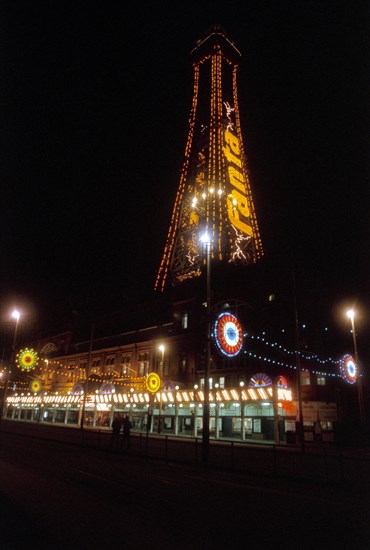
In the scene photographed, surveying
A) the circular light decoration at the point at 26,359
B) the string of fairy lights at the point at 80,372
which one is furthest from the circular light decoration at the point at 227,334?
the circular light decoration at the point at 26,359

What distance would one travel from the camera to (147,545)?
20.7ft

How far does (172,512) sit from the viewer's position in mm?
8438

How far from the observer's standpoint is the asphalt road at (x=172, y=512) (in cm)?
659

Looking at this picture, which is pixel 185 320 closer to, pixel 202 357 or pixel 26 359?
pixel 202 357

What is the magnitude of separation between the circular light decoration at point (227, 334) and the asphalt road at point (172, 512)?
6.71 m

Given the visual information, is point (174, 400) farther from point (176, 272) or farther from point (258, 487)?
point (258, 487)

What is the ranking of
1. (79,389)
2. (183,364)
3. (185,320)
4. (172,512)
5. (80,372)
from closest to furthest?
(172,512)
(183,364)
(185,320)
(79,389)
(80,372)

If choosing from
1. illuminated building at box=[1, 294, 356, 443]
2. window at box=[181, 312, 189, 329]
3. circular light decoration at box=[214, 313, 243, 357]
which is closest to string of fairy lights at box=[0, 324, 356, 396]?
illuminated building at box=[1, 294, 356, 443]

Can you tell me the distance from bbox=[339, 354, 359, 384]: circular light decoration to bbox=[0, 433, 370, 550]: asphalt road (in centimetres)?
1294

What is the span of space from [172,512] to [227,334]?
12387 mm

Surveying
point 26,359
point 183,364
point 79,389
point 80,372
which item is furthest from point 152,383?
point 80,372

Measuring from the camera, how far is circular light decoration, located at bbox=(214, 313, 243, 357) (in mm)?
19528

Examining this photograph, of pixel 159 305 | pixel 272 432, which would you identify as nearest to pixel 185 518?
pixel 272 432

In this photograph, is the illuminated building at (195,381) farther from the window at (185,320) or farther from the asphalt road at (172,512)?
the asphalt road at (172,512)
